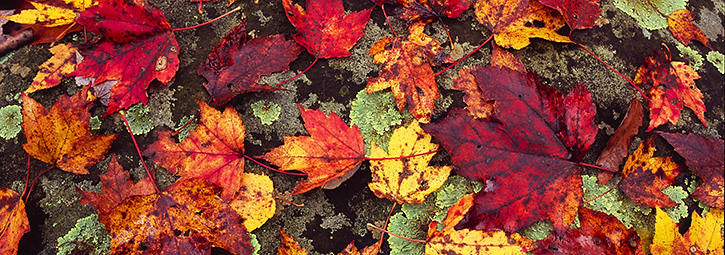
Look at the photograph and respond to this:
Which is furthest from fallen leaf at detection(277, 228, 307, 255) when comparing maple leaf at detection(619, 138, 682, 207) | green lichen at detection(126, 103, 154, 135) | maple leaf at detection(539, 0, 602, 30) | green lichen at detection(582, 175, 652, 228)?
maple leaf at detection(539, 0, 602, 30)

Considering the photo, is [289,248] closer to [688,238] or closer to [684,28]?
[688,238]

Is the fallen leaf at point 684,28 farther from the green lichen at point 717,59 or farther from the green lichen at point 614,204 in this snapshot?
the green lichen at point 614,204

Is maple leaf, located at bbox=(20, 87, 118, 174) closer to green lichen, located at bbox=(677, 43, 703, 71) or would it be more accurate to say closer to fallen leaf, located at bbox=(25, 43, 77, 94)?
fallen leaf, located at bbox=(25, 43, 77, 94)

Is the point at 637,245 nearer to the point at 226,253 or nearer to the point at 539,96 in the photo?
the point at 539,96

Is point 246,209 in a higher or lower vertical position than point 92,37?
lower

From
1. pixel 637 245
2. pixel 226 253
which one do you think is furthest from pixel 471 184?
pixel 226 253

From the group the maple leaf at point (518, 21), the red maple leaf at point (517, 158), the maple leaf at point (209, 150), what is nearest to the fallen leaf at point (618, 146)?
the red maple leaf at point (517, 158)
